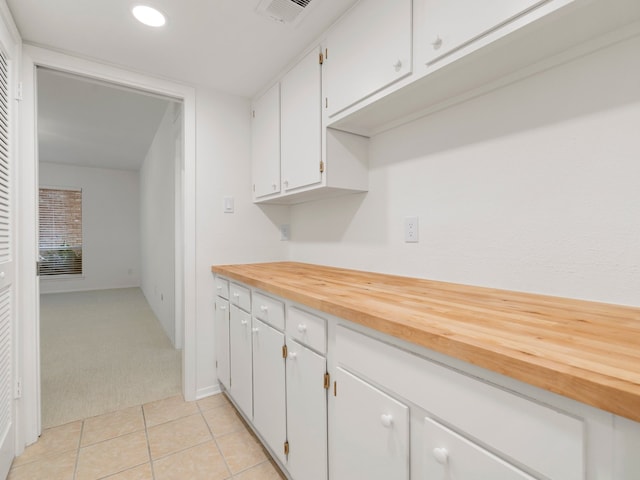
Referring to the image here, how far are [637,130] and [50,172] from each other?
25.8 feet

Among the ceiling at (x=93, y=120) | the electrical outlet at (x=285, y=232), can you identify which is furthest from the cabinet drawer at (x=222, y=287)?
the ceiling at (x=93, y=120)

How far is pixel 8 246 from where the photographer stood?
1.52 metres

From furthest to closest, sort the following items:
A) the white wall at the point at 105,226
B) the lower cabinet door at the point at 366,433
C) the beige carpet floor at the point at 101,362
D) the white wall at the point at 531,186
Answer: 1. the white wall at the point at 105,226
2. the beige carpet floor at the point at 101,362
3. the white wall at the point at 531,186
4. the lower cabinet door at the point at 366,433

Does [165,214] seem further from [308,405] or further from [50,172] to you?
[50,172]

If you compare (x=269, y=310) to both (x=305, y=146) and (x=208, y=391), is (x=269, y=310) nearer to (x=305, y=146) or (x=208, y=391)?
(x=305, y=146)

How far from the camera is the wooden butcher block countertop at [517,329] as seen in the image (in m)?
0.48

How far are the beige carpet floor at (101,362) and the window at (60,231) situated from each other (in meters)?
1.85

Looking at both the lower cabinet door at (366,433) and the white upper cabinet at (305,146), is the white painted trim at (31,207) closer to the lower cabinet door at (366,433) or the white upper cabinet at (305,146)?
the white upper cabinet at (305,146)

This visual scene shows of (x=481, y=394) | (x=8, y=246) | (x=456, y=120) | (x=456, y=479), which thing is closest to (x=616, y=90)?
(x=456, y=120)

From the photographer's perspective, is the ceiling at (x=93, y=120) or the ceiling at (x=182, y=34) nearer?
the ceiling at (x=182, y=34)

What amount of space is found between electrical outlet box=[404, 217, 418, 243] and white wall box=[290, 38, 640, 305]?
28 millimetres

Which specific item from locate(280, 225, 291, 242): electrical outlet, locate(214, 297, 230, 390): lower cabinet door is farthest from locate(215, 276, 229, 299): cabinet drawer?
locate(280, 225, 291, 242): electrical outlet

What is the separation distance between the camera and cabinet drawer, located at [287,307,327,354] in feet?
3.64

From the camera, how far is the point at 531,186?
1.12 meters
